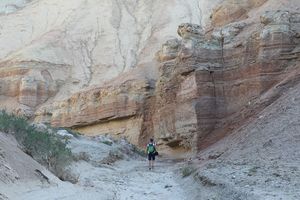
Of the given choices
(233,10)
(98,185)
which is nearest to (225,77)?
(233,10)

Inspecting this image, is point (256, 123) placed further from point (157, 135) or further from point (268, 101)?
point (157, 135)

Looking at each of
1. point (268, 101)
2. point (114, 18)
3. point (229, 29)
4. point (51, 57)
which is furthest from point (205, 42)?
point (114, 18)

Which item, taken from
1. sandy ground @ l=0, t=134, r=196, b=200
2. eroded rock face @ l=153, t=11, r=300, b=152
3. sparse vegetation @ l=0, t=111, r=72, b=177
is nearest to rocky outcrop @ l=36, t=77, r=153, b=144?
eroded rock face @ l=153, t=11, r=300, b=152

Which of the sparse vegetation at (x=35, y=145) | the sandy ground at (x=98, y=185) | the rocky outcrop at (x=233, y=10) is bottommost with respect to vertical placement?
the sandy ground at (x=98, y=185)

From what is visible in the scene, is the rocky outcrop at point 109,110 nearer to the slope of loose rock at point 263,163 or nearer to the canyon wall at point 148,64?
the canyon wall at point 148,64

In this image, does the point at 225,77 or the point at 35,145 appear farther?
the point at 225,77

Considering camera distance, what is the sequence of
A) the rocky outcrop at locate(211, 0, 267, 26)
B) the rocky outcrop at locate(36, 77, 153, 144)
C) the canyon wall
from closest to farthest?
the canyon wall → the rocky outcrop at locate(211, 0, 267, 26) → the rocky outcrop at locate(36, 77, 153, 144)

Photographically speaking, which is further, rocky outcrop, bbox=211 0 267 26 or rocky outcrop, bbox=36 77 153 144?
rocky outcrop, bbox=36 77 153 144

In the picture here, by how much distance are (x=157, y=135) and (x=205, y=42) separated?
767cm

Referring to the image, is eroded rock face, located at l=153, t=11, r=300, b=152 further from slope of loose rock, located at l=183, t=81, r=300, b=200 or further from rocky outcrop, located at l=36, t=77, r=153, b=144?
rocky outcrop, located at l=36, t=77, r=153, b=144

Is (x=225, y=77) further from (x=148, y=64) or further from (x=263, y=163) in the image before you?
(x=148, y=64)

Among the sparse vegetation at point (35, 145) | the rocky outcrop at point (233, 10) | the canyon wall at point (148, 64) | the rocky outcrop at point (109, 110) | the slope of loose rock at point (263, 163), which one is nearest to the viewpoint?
the slope of loose rock at point (263, 163)

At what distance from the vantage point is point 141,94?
4212 cm

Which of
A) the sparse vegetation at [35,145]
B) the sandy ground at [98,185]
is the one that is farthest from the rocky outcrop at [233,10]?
the sparse vegetation at [35,145]
